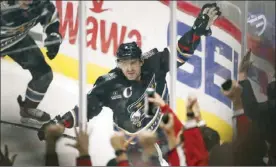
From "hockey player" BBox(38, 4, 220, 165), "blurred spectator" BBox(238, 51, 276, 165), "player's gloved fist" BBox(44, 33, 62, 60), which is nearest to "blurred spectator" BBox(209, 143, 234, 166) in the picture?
"blurred spectator" BBox(238, 51, 276, 165)

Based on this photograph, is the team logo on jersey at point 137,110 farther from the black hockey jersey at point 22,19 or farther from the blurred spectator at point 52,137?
the black hockey jersey at point 22,19

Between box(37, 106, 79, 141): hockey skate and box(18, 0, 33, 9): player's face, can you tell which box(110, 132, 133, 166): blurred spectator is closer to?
box(37, 106, 79, 141): hockey skate

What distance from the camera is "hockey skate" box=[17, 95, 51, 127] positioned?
4.07 m

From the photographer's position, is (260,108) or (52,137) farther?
(260,108)

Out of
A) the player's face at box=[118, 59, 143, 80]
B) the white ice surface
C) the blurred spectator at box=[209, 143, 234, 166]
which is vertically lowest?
the blurred spectator at box=[209, 143, 234, 166]

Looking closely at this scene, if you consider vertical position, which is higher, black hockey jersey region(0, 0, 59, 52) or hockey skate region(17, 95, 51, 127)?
black hockey jersey region(0, 0, 59, 52)

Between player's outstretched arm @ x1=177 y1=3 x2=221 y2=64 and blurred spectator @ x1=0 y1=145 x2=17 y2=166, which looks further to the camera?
player's outstretched arm @ x1=177 y1=3 x2=221 y2=64

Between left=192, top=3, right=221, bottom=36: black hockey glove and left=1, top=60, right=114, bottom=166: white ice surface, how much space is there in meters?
0.87

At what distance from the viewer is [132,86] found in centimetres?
412

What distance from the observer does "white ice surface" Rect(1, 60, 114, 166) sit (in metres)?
4.07

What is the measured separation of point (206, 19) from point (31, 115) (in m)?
1.42

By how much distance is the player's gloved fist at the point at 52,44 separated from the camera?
410 centimetres

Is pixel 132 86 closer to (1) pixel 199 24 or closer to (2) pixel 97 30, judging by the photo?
(2) pixel 97 30

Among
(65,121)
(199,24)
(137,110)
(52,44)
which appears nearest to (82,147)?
(65,121)
